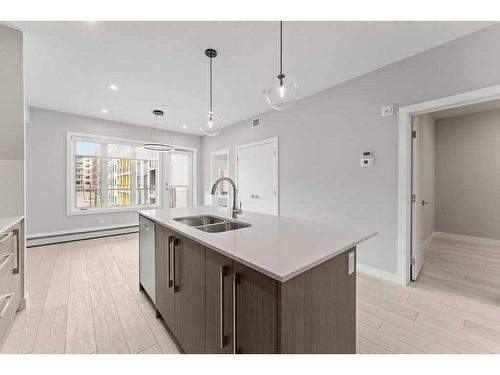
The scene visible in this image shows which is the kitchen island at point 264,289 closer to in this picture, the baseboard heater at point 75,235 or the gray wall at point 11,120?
the gray wall at point 11,120

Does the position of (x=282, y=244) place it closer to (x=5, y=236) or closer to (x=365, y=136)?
(x=5, y=236)

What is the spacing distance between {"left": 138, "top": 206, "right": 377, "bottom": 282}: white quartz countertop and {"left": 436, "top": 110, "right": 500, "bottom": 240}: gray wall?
4692 mm

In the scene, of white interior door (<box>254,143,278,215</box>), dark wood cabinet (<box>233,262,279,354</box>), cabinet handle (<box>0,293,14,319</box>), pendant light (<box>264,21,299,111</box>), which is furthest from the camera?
white interior door (<box>254,143,278,215</box>)

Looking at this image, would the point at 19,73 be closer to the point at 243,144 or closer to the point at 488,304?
the point at 243,144

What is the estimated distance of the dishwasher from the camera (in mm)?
1924

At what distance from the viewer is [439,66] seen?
2191mm

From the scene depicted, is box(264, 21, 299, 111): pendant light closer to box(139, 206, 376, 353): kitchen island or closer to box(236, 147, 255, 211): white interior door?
box(139, 206, 376, 353): kitchen island

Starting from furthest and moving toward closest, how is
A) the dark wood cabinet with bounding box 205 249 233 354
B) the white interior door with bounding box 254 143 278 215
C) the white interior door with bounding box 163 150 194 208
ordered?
the white interior door with bounding box 163 150 194 208
the white interior door with bounding box 254 143 278 215
the dark wood cabinet with bounding box 205 249 233 354

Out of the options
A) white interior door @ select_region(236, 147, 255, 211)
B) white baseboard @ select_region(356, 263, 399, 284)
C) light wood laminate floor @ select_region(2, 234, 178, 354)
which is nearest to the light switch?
light wood laminate floor @ select_region(2, 234, 178, 354)

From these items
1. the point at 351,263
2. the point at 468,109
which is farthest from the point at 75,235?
the point at 468,109

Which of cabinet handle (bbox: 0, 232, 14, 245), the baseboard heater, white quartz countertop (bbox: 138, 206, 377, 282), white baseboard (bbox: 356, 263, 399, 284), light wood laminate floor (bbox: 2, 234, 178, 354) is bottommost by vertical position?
light wood laminate floor (bbox: 2, 234, 178, 354)

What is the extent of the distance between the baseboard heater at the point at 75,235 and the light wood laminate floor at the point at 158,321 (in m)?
1.21

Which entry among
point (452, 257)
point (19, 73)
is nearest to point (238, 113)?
point (19, 73)
